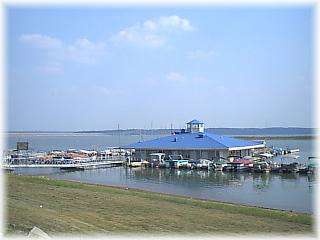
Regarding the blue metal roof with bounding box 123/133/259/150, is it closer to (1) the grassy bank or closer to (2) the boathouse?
(2) the boathouse

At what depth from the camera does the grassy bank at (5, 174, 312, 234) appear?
572 cm

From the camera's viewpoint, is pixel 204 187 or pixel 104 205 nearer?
pixel 104 205

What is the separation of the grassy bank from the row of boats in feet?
38.2

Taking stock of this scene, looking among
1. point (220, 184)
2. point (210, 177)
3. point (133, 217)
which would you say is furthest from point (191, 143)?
point (133, 217)

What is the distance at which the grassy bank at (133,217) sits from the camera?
5.72 m

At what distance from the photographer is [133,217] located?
7.28 m

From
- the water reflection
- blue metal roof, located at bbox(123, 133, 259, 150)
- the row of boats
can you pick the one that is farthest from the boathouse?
the water reflection

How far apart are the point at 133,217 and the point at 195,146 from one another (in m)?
18.1

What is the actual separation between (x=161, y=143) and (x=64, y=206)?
62.8ft

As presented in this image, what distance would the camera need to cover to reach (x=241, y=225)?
7.00 meters

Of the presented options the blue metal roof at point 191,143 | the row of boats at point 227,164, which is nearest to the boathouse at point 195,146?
the blue metal roof at point 191,143

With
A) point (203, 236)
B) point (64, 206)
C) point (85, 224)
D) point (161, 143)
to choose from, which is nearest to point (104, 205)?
point (64, 206)

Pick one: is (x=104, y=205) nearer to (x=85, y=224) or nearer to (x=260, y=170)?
(x=85, y=224)

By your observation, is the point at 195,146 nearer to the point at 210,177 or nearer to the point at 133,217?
the point at 210,177
